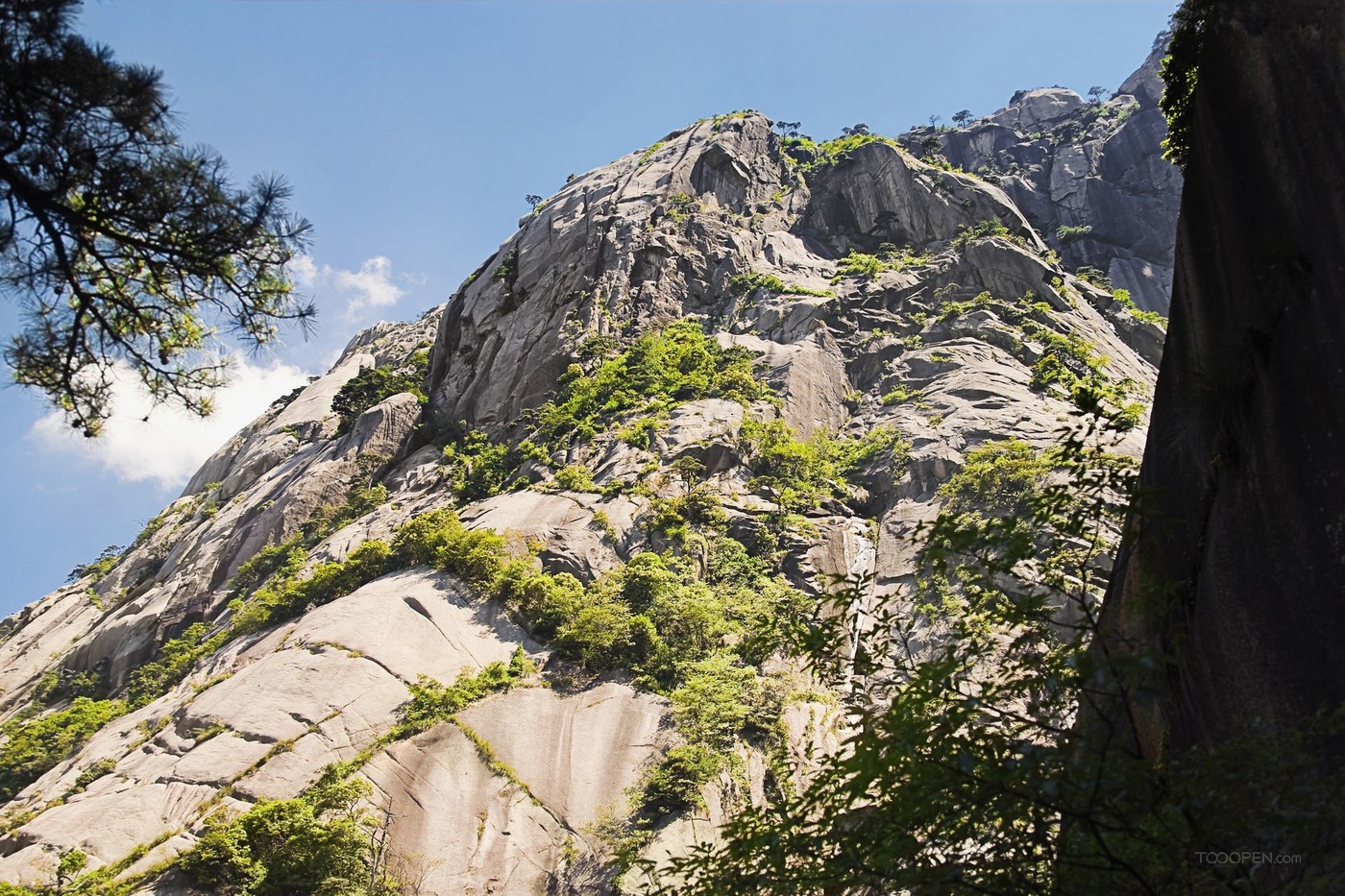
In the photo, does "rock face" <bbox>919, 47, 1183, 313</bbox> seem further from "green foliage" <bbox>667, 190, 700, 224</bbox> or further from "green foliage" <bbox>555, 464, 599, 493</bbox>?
"green foliage" <bbox>555, 464, 599, 493</bbox>

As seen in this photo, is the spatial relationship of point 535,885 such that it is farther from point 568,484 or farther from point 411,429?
point 411,429

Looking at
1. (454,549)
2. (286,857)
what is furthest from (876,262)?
(286,857)


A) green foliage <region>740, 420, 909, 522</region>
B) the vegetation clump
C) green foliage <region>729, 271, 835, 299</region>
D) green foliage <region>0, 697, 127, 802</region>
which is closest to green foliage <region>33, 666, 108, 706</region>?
green foliage <region>0, 697, 127, 802</region>

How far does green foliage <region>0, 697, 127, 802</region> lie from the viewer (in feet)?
93.7

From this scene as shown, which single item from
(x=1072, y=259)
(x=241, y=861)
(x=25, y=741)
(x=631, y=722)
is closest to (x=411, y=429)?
(x=25, y=741)

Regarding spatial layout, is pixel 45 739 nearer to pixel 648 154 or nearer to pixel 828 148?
pixel 648 154

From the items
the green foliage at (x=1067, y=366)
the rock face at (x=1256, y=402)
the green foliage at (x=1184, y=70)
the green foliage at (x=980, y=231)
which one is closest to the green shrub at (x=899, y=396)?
the green foliage at (x=1067, y=366)

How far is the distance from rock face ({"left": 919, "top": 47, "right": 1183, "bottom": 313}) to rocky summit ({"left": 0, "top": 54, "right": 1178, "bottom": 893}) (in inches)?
22.6

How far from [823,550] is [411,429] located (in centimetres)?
2456

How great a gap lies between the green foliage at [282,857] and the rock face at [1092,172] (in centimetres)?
6206

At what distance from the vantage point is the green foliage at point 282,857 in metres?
17.0

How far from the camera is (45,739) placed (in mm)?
29750

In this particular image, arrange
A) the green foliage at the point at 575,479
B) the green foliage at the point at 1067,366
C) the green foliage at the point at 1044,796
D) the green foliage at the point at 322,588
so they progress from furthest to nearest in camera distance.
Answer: the green foliage at the point at 1067,366 < the green foliage at the point at 575,479 < the green foliage at the point at 322,588 < the green foliage at the point at 1044,796

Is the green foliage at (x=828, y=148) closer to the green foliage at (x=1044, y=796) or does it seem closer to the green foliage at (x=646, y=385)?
the green foliage at (x=646, y=385)
